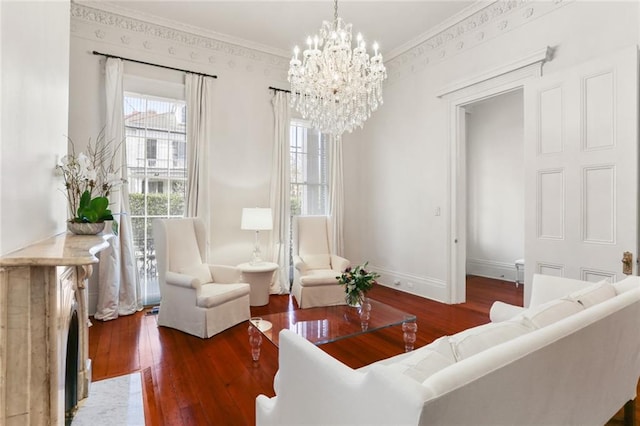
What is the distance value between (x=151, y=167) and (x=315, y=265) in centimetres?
246

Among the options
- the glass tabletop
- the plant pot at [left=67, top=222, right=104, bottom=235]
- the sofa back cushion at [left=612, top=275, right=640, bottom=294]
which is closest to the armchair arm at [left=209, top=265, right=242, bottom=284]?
the glass tabletop

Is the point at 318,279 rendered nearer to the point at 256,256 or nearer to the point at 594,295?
the point at 256,256

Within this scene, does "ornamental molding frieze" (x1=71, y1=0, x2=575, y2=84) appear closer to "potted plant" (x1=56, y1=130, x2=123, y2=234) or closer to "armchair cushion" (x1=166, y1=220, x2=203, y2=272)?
"armchair cushion" (x1=166, y1=220, x2=203, y2=272)

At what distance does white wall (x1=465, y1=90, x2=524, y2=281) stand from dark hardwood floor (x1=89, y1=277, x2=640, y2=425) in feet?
7.03

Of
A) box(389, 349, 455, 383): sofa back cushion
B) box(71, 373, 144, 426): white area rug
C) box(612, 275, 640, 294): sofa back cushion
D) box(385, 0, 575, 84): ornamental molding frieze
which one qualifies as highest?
box(385, 0, 575, 84): ornamental molding frieze

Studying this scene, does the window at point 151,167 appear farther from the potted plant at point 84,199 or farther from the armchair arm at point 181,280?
the potted plant at point 84,199

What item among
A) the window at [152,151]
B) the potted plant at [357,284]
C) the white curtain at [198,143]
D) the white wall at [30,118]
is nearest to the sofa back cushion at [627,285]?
the potted plant at [357,284]

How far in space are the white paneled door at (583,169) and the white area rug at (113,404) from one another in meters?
3.40

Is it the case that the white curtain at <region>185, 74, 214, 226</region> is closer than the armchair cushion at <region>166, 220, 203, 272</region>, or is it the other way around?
the armchair cushion at <region>166, 220, 203, 272</region>

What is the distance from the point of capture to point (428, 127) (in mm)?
4348

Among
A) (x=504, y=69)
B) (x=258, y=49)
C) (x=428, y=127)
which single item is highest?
(x=258, y=49)

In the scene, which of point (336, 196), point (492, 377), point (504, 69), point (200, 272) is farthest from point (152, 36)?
point (492, 377)

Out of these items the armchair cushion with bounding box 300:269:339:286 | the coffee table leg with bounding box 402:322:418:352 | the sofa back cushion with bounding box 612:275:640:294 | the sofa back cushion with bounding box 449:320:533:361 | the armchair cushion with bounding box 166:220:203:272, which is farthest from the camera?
the armchair cushion with bounding box 300:269:339:286

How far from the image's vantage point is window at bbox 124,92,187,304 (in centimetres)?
393
